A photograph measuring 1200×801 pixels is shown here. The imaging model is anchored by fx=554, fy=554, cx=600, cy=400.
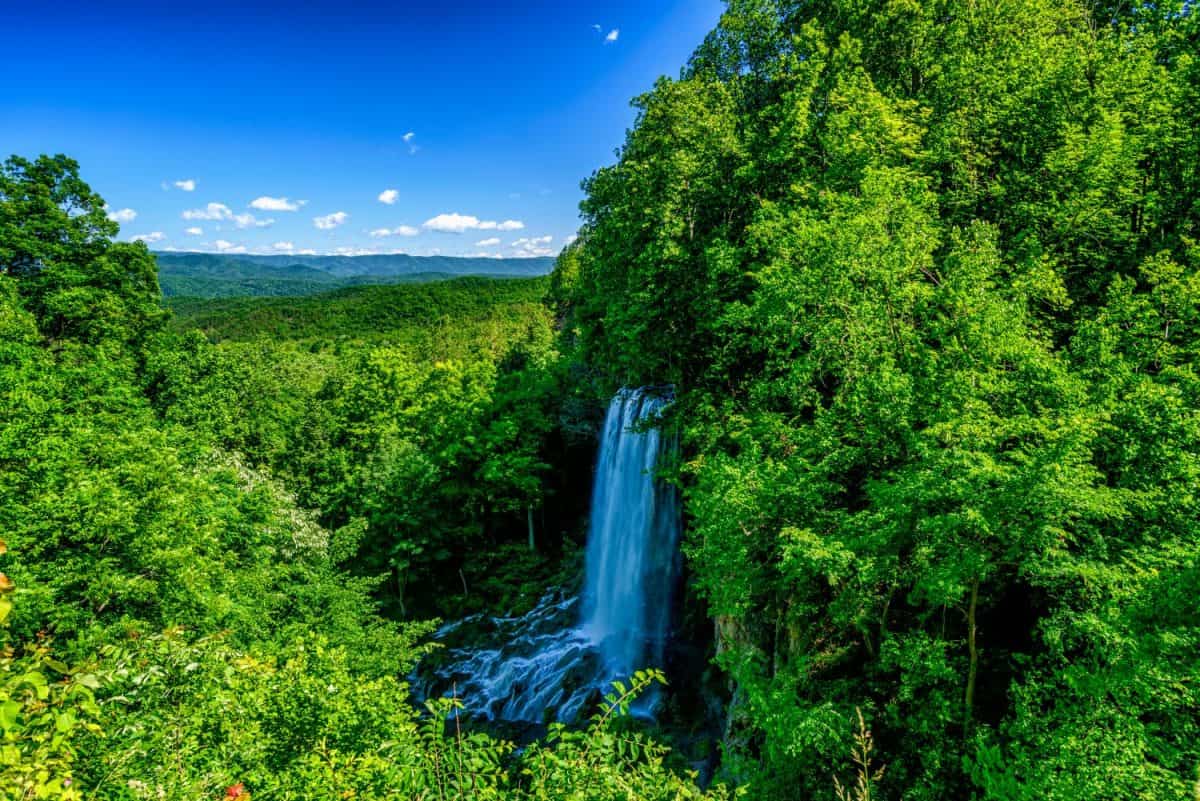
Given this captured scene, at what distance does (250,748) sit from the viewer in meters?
5.53

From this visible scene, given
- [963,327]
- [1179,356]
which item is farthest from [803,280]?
[1179,356]

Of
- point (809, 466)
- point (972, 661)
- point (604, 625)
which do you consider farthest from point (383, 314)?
point (972, 661)

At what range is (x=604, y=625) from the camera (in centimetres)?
2117

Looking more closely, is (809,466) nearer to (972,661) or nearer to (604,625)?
(972,661)

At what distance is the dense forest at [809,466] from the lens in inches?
200

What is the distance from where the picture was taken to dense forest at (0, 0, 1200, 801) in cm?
509

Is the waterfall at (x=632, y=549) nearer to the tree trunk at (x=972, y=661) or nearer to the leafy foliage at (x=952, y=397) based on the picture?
the leafy foliage at (x=952, y=397)

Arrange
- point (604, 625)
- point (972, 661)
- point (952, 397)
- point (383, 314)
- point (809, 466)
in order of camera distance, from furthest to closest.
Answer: point (383, 314), point (604, 625), point (809, 466), point (952, 397), point (972, 661)

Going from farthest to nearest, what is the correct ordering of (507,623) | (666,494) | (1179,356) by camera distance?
(507,623), (666,494), (1179,356)

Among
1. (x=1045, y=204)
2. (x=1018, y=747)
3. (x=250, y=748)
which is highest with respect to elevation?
(x=1045, y=204)

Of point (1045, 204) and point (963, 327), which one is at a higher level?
point (1045, 204)

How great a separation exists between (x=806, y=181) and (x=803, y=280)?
17.5 ft

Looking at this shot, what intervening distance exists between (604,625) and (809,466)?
1483 centimetres

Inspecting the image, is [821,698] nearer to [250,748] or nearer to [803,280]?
[803,280]
